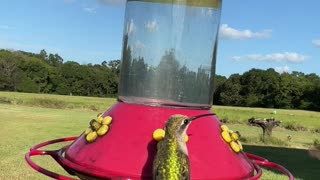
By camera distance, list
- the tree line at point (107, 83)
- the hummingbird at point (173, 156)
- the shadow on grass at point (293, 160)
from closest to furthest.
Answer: the hummingbird at point (173, 156)
the shadow on grass at point (293, 160)
the tree line at point (107, 83)

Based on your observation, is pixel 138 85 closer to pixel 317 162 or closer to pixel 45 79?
pixel 317 162

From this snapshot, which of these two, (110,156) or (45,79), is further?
(45,79)

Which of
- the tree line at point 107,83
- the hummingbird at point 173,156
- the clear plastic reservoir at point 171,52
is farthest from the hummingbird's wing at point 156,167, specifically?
the tree line at point 107,83

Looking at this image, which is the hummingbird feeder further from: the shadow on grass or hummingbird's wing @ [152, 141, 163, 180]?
the shadow on grass

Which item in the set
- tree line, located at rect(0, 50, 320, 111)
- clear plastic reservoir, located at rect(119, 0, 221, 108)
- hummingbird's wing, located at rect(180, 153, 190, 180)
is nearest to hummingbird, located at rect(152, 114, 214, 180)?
hummingbird's wing, located at rect(180, 153, 190, 180)

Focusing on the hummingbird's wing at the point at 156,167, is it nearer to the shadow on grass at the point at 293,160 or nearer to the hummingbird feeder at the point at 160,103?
the hummingbird feeder at the point at 160,103

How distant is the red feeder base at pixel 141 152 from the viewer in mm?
2223

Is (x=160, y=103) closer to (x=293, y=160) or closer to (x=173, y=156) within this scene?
(x=173, y=156)

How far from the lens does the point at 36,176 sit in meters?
10.4

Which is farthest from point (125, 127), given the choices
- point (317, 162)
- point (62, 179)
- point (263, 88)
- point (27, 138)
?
point (263, 88)

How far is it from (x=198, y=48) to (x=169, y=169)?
0.89 metres

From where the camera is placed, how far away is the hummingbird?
1984 mm

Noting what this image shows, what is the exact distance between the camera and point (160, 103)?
2.50m

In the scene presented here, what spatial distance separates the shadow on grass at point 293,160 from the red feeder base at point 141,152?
1054 cm
